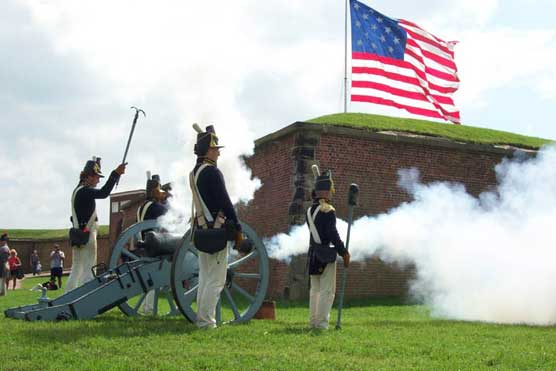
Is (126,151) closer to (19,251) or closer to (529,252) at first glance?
(529,252)

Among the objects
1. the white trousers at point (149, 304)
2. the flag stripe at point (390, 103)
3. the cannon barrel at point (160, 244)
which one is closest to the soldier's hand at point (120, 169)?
the cannon barrel at point (160, 244)

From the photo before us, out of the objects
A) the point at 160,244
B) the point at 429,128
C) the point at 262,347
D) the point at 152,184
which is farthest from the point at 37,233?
the point at 262,347

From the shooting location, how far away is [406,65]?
13484 mm

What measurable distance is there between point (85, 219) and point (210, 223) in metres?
2.55

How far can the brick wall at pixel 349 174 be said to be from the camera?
1292 centimetres

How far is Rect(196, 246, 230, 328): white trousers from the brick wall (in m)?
6.31

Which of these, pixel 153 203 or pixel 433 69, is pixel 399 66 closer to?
pixel 433 69

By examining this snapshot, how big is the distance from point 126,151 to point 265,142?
4.89 metres

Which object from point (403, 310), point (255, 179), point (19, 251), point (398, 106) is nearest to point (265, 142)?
point (255, 179)

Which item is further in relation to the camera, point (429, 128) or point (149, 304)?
point (429, 128)

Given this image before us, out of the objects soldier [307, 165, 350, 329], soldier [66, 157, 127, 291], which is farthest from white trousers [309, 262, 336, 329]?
soldier [66, 157, 127, 291]

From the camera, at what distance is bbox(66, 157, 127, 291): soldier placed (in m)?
8.32

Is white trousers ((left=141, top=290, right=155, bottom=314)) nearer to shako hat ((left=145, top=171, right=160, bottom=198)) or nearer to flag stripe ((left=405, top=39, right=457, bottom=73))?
shako hat ((left=145, top=171, right=160, bottom=198))

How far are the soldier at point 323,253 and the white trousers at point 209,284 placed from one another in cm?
98
